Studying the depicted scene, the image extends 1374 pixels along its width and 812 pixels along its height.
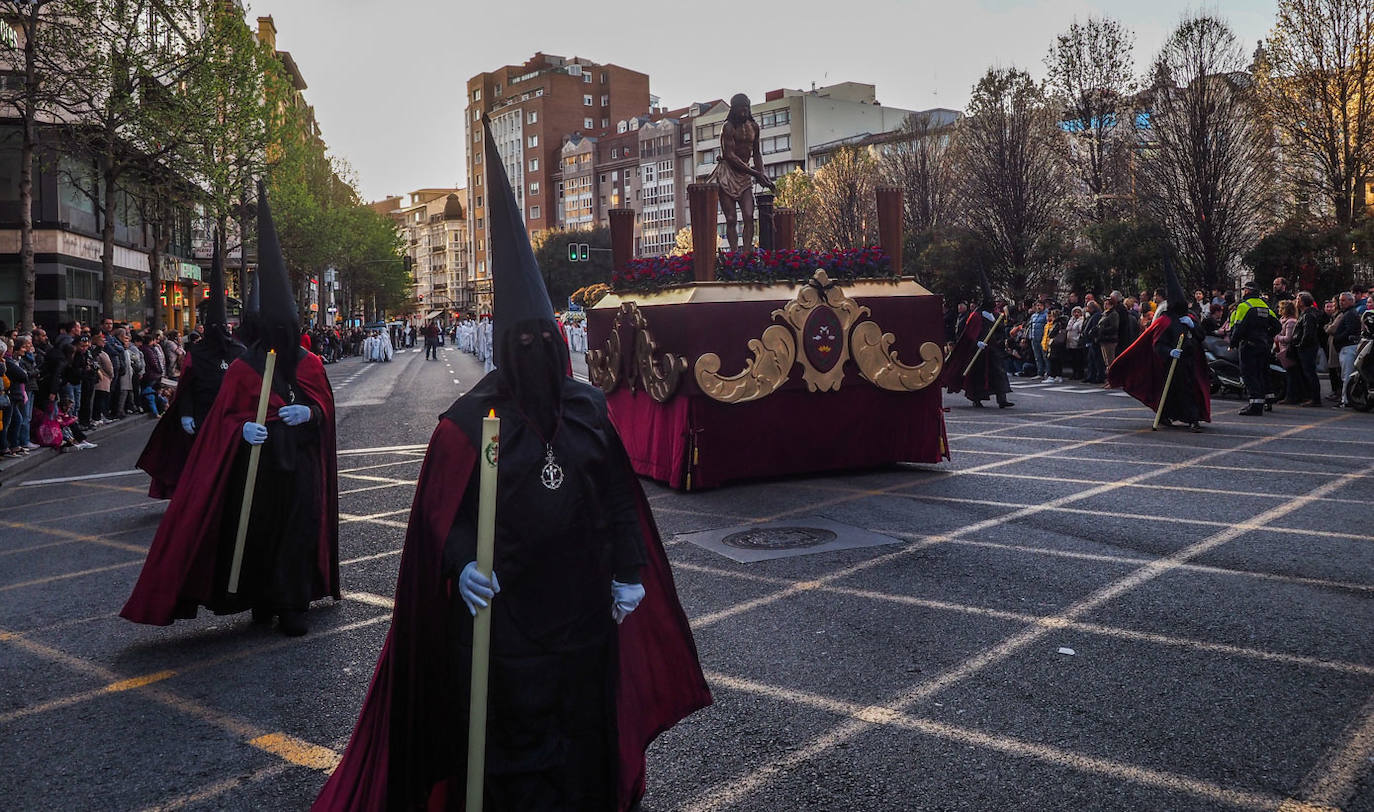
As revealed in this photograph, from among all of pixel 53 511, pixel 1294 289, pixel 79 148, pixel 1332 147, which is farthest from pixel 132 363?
pixel 1332 147

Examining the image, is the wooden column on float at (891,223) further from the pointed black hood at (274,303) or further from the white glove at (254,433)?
the white glove at (254,433)

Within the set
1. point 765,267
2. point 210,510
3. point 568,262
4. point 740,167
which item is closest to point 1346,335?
point 740,167

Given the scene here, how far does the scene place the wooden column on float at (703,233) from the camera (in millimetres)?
10578

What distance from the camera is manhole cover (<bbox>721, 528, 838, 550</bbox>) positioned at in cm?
789

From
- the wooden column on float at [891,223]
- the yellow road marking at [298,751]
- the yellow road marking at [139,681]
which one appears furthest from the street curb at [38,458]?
the wooden column on float at [891,223]

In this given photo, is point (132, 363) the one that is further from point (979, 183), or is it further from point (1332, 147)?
point (1332, 147)

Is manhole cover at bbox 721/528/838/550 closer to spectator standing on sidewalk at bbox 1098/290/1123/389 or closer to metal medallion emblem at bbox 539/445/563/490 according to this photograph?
metal medallion emblem at bbox 539/445/563/490

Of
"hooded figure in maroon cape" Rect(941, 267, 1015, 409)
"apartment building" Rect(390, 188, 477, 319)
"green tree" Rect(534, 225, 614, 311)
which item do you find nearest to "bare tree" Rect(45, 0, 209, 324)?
"hooded figure in maroon cape" Rect(941, 267, 1015, 409)

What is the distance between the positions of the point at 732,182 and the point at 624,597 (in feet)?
32.2

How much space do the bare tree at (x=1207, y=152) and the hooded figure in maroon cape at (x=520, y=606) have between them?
32.6 meters

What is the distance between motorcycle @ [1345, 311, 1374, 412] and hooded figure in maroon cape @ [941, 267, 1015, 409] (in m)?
5.11

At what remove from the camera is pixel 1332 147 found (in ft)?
99.9

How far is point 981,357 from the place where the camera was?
18.2 metres

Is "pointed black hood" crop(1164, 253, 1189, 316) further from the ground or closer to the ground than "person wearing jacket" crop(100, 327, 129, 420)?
further from the ground
